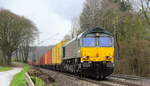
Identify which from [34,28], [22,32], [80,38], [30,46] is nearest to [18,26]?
[22,32]

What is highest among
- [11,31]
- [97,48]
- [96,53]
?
[11,31]

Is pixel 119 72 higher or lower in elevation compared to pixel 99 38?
lower

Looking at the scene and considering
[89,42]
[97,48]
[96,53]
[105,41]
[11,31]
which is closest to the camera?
[96,53]

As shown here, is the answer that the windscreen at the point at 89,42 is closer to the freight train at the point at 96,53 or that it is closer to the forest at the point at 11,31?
the freight train at the point at 96,53

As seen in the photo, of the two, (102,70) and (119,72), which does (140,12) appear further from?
(102,70)

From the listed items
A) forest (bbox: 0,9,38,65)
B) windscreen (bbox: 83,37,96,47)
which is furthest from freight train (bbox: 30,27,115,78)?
forest (bbox: 0,9,38,65)

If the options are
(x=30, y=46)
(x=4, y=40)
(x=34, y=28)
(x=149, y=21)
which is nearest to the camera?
(x=149, y=21)

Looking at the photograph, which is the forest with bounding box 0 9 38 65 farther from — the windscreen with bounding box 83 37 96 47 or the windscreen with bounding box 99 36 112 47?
the windscreen with bounding box 99 36 112 47

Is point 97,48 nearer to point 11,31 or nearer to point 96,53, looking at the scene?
point 96,53

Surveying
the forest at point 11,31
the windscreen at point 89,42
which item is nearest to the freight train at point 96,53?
the windscreen at point 89,42

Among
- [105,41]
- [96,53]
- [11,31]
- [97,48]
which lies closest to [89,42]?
[97,48]

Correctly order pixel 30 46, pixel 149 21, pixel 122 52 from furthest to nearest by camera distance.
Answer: pixel 30 46 → pixel 122 52 → pixel 149 21

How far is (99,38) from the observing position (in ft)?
64.2

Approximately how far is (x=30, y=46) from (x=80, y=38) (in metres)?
59.9
